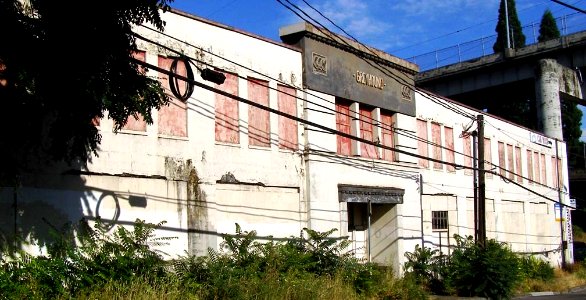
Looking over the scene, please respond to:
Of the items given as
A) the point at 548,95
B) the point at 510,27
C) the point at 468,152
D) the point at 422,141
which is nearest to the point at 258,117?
the point at 422,141

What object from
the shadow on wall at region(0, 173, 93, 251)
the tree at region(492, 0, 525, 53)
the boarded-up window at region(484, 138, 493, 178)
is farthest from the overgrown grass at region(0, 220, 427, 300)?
the tree at region(492, 0, 525, 53)

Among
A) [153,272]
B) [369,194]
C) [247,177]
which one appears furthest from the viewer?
[369,194]

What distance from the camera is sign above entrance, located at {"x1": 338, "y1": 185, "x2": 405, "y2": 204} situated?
18164mm

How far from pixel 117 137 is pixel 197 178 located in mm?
2147

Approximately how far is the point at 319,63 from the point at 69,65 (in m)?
10.4

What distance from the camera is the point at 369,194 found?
19.2 metres

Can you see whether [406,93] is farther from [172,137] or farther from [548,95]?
[548,95]

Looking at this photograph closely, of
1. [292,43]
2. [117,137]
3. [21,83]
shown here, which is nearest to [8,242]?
[117,137]

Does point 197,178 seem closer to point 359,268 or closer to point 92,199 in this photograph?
point 92,199

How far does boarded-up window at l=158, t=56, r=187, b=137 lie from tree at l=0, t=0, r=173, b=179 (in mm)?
4825

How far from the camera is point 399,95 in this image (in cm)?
2127

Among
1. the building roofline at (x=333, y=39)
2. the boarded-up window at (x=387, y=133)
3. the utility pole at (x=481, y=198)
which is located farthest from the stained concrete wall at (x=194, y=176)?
the utility pole at (x=481, y=198)

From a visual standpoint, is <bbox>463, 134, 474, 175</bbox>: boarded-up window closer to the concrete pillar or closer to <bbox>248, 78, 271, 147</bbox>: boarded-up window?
the concrete pillar

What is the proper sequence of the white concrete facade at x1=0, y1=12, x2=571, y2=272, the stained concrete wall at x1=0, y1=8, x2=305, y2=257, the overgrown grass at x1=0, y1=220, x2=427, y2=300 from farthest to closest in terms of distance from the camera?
the white concrete facade at x1=0, y1=12, x2=571, y2=272 → the stained concrete wall at x1=0, y1=8, x2=305, y2=257 → the overgrown grass at x1=0, y1=220, x2=427, y2=300
